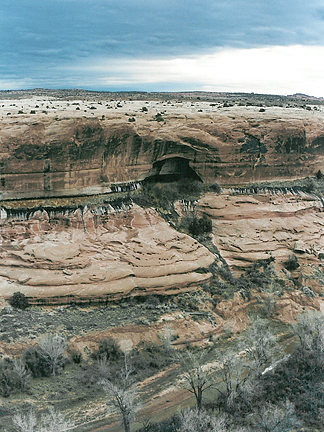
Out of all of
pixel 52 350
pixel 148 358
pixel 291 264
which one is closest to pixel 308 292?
pixel 291 264

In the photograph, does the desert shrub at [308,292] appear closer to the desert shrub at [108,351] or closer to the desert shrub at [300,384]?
the desert shrub at [300,384]

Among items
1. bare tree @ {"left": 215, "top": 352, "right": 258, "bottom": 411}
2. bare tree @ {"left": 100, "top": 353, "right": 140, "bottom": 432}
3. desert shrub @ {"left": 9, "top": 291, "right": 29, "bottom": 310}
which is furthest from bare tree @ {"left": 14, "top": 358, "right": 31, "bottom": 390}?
bare tree @ {"left": 215, "top": 352, "right": 258, "bottom": 411}

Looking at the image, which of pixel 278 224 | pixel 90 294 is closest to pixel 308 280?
pixel 278 224

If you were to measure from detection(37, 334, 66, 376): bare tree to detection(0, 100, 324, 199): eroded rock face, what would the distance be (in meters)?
8.57

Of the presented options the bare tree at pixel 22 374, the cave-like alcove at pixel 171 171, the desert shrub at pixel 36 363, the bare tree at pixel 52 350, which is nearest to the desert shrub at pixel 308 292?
the cave-like alcove at pixel 171 171

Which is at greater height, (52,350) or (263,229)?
(263,229)

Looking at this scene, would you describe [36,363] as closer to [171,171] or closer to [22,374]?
[22,374]

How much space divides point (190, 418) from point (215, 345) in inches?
277

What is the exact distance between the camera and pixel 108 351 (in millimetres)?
21281

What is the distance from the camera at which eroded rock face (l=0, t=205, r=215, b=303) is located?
22.7 metres

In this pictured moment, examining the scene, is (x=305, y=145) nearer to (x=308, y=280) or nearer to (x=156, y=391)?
(x=308, y=280)

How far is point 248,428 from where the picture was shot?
17438 mm

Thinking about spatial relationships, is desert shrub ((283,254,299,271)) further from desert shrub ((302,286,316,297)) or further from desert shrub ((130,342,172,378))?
desert shrub ((130,342,172,378))

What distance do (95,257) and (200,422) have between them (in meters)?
10.7
